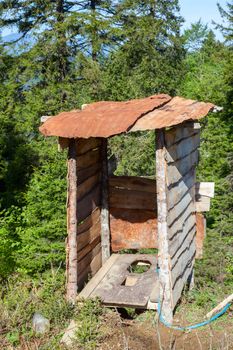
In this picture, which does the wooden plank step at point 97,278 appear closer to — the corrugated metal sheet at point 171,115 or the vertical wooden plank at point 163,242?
the vertical wooden plank at point 163,242

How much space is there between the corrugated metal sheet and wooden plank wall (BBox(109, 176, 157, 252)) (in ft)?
5.38

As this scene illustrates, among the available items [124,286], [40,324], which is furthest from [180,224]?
[40,324]

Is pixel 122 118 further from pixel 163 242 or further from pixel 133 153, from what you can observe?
pixel 133 153

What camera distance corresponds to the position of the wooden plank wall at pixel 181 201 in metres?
5.61

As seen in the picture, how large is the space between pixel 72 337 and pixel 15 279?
8.87ft

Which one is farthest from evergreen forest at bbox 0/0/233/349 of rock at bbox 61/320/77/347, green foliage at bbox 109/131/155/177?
rock at bbox 61/320/77/347

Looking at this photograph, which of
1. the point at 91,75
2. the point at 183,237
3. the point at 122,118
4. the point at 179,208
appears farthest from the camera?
the point at 91,75

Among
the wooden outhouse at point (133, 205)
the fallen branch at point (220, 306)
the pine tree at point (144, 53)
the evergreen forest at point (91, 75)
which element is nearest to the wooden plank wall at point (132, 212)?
the wooden outhouse at point (133, 205)

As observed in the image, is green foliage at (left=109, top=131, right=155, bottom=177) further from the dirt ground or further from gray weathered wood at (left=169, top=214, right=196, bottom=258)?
the dirt ground

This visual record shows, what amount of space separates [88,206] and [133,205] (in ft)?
2.80

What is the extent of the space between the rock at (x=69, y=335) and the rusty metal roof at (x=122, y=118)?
211 centimetres

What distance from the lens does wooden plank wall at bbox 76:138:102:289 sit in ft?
20.3

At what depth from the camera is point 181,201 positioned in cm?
627

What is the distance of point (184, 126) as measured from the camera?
6.08 m
